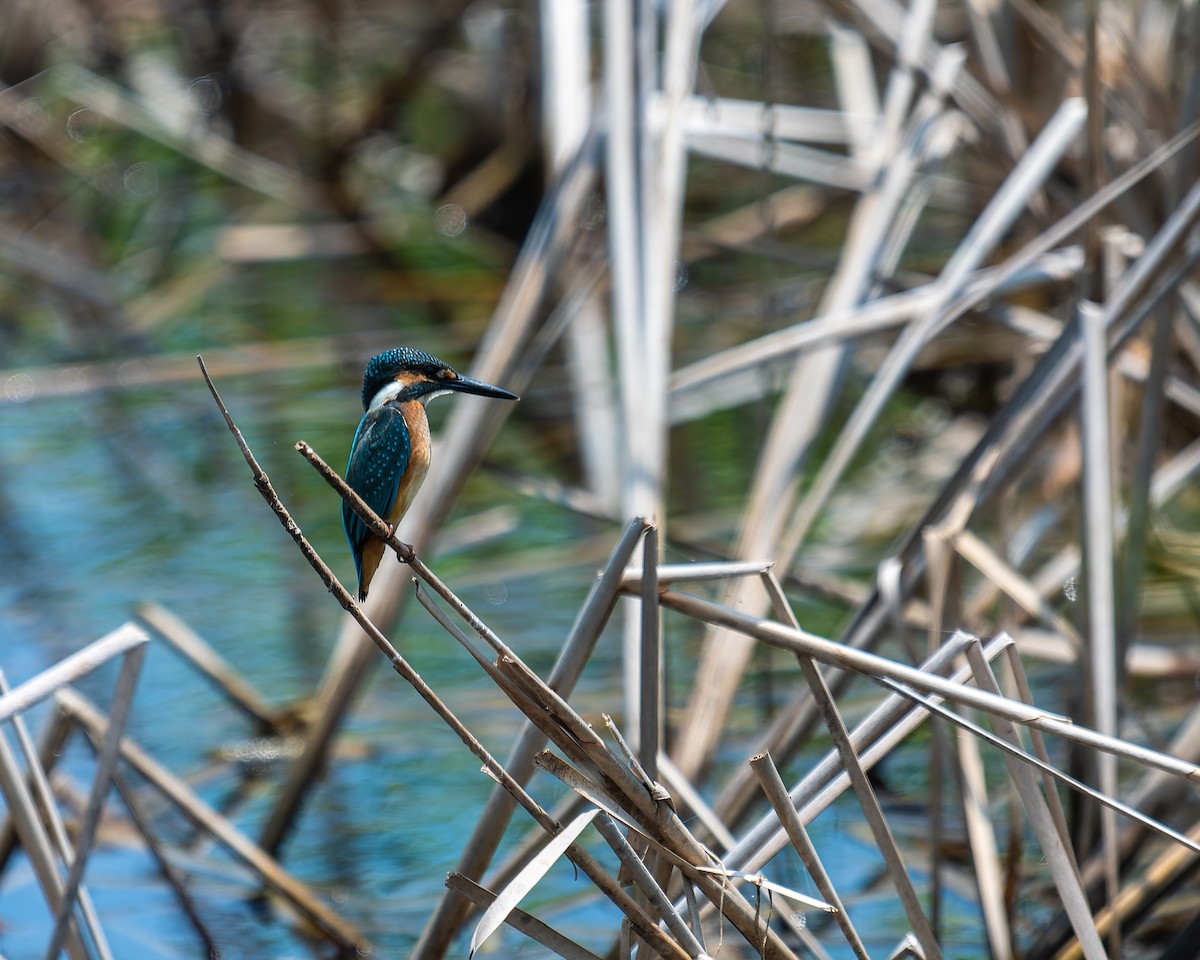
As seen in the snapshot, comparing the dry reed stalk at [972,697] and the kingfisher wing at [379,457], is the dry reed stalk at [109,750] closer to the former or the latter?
the kingfisher wing at [379,457]

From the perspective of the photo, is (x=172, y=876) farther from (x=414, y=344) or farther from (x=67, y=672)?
(x=414, y=344)

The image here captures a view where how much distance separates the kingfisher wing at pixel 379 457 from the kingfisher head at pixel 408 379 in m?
0.02

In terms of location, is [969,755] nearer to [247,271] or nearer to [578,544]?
[578,544]

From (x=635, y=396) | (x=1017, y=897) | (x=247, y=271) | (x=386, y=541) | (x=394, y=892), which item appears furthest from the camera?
(x=247, y=271)

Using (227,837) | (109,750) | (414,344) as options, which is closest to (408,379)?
(109,750)

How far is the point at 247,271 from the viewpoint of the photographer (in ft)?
24.8

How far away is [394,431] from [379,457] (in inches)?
1.4

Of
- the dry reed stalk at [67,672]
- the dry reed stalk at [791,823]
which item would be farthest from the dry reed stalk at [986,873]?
the dry reed stalk at [67,672]

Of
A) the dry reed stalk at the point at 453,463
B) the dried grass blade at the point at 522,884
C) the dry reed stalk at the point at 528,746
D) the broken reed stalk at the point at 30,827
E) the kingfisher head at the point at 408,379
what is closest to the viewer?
the kingfisher head at the point at 408,379

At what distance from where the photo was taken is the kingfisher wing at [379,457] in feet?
5.16

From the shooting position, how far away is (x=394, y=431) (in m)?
1.58

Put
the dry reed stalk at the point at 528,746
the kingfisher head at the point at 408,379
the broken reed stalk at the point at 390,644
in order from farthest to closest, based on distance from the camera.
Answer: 1. the dry reed stalk at the point at 528,746
2. the kingfisher head at the point at 408,379
3. the broken reed stalk at the point at 390,644

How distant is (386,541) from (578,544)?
373 cm

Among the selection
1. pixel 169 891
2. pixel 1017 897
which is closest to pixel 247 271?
pixel 169 891
